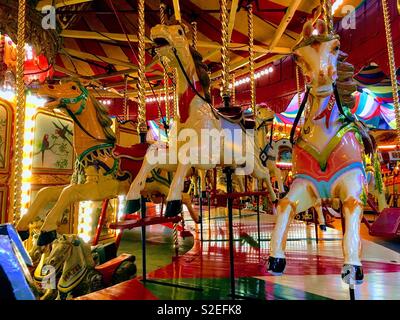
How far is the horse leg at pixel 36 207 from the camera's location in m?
2.31

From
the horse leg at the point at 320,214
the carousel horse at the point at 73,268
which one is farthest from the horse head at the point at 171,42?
the carousel horse at the point at 73,268

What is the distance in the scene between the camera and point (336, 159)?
4.31 ft

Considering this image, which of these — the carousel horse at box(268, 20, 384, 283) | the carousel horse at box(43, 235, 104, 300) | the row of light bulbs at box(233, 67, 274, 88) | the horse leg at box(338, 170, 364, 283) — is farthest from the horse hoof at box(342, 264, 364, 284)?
the row of light bulbs at box(233, 67, 274, 88)

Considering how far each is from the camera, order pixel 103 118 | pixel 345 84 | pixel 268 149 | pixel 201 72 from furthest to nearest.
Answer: pixel 268 149 < pixel 103 118 < pixel 201 72 < pixel 345 84

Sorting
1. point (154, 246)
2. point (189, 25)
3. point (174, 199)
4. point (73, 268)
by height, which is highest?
point (189, 25)

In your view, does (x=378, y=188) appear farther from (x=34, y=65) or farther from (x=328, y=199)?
(x=34, y=65)

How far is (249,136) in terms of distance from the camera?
7.25 feet

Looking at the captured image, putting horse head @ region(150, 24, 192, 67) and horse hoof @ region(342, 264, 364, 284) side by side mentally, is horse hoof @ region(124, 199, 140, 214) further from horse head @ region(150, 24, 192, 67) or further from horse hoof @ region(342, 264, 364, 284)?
horse hoof @ region(342, 264, 364, 284)

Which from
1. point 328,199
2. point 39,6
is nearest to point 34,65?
point 39,6

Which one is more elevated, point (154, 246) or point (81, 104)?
point (81, 104)

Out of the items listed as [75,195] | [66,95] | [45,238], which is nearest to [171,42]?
[66,95]

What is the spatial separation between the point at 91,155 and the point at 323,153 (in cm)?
214

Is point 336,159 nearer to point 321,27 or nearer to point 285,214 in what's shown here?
point 285,214
